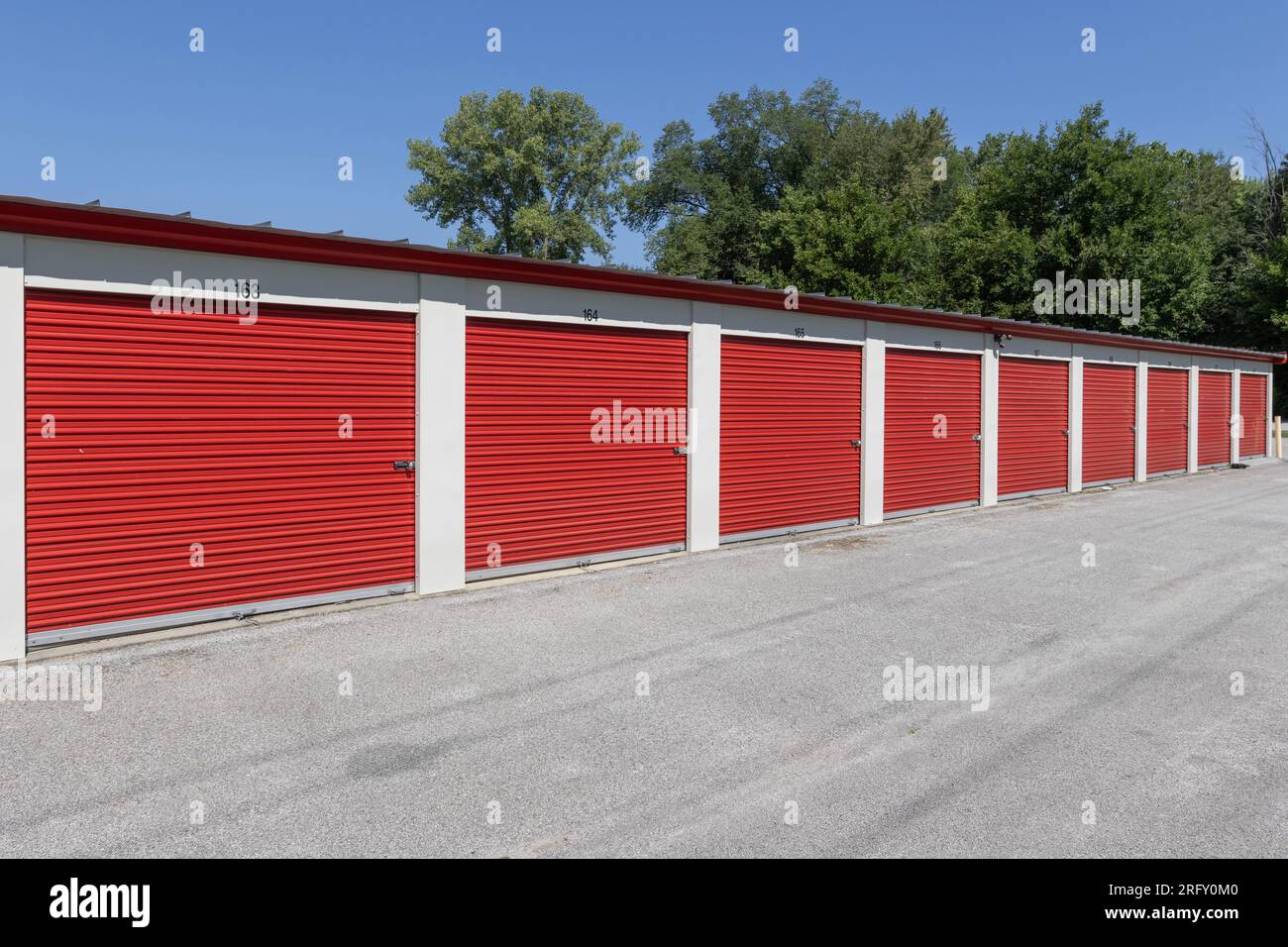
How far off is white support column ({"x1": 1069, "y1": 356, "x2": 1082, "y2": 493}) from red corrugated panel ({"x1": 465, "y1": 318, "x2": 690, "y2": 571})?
11809 mm

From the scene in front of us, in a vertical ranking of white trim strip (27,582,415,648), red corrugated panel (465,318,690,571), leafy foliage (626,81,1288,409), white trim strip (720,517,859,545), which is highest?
leafy foliage (626,81,1288,409)

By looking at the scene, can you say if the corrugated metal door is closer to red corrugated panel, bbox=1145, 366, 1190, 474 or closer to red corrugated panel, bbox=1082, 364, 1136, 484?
red corrugated panel, bbox=1082, 364, 1136, 484

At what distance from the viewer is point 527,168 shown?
51062 millimetres

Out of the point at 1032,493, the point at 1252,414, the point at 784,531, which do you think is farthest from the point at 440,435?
the point at 1252,414

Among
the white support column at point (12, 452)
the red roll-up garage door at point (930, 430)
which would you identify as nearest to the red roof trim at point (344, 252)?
the white support column at point (12, 452)

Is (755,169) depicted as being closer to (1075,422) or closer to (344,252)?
(1075,422)

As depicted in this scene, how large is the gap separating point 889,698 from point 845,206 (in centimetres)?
4101

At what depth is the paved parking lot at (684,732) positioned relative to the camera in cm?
386

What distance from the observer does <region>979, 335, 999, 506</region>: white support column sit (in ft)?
53.7

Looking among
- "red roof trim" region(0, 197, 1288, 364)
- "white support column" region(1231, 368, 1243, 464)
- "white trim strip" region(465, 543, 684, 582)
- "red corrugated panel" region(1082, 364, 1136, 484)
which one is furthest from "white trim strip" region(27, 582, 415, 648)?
"white support column" region(1231, 368, 1243, 464)

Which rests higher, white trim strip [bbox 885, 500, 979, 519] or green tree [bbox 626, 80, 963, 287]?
green tree [bbox 626, 80, 963, 287]
